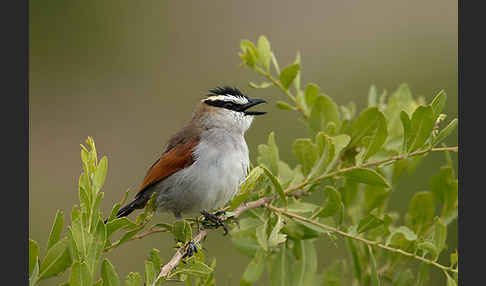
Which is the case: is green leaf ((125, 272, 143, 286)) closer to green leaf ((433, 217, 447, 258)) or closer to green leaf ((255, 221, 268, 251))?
green leaf ((255, 221, 268, 251))

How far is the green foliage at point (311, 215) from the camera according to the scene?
1778mm

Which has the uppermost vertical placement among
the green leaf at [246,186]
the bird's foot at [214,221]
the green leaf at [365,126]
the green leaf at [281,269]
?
the green leaf at [365,126]

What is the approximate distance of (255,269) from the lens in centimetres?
220

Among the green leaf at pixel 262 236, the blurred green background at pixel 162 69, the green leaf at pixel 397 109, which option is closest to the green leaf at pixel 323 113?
the green leaf at pixel 397 109

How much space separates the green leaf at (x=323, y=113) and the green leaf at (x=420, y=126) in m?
0.45

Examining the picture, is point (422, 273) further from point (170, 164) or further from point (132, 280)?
point (170, 164)

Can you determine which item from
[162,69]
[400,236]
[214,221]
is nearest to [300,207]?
[400,236]

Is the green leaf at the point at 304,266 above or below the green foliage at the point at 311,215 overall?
below

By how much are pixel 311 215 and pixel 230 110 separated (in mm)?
1305

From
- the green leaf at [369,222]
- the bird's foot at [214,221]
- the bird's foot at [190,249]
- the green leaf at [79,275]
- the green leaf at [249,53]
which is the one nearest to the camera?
the green leaf at [79,275]

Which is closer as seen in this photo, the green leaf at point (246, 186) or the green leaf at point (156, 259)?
the green leaf at point (156, 259)

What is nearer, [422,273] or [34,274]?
[34,274]

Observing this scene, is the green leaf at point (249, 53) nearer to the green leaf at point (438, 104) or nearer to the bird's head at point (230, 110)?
the bird's head at point (230, 110)

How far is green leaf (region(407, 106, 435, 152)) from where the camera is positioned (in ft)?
7.07
